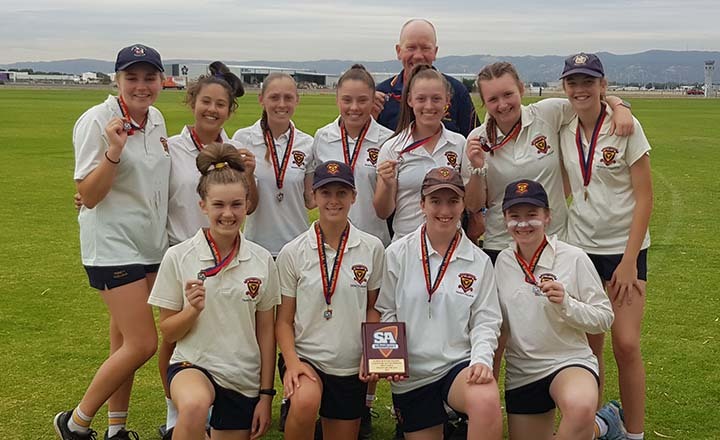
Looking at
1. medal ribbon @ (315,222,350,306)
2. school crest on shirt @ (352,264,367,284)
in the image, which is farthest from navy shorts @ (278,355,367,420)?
school crest on shirt @ (352,264,367,284)

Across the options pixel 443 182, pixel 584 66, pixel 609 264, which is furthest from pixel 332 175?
pixel 609 264

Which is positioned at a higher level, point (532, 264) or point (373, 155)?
point (373, 155)

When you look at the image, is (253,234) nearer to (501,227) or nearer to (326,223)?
(326,223)

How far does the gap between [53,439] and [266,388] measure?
1.66m

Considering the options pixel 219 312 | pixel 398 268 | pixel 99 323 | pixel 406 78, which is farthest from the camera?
pixel 99 323

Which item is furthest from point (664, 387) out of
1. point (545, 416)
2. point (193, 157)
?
point (193, 157)

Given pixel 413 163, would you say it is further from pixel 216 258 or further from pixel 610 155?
pixel 216 258

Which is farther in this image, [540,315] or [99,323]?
[99,323]

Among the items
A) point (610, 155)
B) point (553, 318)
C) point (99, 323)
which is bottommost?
point (99, 323)

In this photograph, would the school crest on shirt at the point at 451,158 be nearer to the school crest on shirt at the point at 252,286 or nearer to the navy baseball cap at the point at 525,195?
the navy baseball cap at the point at 525,195

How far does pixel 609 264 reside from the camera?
190 inches

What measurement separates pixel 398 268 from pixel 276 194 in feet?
3.98

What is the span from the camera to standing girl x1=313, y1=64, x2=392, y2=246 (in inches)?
210

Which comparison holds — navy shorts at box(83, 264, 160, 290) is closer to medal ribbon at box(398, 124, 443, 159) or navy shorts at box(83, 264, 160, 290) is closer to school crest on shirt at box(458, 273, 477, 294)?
medal ribbon at box(398, 124, 443, 159)
